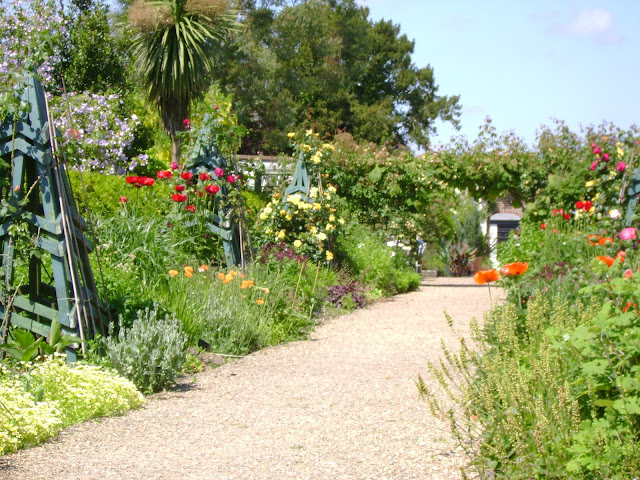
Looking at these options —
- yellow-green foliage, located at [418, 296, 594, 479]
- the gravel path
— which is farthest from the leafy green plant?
yellow-green foliage, located at [418, 296, 594, 479]

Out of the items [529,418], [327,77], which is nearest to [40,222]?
[529,418]

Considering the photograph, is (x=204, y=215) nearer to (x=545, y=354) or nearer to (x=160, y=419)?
(x=160, y=419)

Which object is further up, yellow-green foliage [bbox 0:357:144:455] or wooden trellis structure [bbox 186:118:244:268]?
wooden trellis structure [bbox 186:118:244:268]

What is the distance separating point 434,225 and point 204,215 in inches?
469

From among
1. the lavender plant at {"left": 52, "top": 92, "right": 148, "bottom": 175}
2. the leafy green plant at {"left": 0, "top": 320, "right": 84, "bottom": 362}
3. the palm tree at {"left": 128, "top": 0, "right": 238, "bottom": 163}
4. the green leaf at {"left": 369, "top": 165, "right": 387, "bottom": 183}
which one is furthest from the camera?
the palm tree at {"left": 128, "top": 0, "right": 238, "bottom": 163}

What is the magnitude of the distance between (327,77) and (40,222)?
90.2 ft

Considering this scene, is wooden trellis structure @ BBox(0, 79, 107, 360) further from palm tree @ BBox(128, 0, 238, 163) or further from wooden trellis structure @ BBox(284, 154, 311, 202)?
palm tree @ BBox(128, 0, 238, 163)

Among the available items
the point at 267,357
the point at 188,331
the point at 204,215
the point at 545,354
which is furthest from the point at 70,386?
the point at 204,215

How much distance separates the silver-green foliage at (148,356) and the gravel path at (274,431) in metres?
0.15

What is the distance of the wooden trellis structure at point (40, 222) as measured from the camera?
5.11m

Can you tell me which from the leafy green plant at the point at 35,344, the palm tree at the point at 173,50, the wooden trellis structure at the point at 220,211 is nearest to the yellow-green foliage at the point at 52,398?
the leafy green plant at the point at 35,344

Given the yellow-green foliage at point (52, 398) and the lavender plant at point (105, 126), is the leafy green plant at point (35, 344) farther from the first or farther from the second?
the lavender plant at point (105, 126)

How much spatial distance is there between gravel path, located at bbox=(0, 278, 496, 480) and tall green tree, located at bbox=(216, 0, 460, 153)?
62.2 ft

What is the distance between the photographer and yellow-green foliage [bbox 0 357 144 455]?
373 cm
